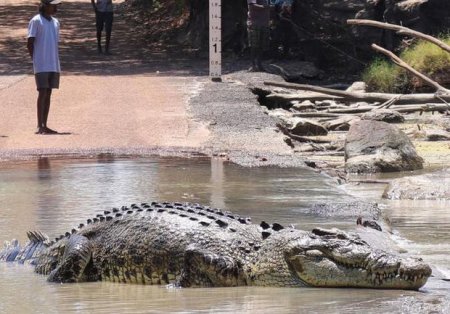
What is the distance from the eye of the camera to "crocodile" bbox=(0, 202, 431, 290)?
6895 millimetres

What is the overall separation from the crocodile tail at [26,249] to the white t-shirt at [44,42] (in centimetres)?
847

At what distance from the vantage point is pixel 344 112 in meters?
19.9

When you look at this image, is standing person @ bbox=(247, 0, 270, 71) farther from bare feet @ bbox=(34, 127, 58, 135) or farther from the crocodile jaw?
the crocodile jaw

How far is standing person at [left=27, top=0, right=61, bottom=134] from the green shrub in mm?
8695

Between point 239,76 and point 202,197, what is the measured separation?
1295 cm

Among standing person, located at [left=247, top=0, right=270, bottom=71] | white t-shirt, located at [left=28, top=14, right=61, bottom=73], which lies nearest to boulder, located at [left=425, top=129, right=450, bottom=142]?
white t-shirt, located at [left=28, top=14, right=61, bottom=73]

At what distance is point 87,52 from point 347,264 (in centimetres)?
2545

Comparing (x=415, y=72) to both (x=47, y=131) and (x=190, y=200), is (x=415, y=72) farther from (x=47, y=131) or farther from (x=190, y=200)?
(x=190, y=200)

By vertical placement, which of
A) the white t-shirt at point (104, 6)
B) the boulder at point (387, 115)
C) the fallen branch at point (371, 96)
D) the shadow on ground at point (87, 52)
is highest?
the white t-shirt at point (104, 6)

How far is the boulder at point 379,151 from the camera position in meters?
A: 13.7

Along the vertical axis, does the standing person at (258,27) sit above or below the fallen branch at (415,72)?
above

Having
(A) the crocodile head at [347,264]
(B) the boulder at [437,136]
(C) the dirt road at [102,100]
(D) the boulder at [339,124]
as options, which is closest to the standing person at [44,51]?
(C) the dirt road at [102,100]

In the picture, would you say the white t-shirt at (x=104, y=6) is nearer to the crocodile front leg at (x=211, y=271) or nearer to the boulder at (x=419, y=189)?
the boulder at (x=419, y=189)

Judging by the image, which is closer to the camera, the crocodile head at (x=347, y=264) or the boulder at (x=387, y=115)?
the crocodile head at (x=347, y=264)
